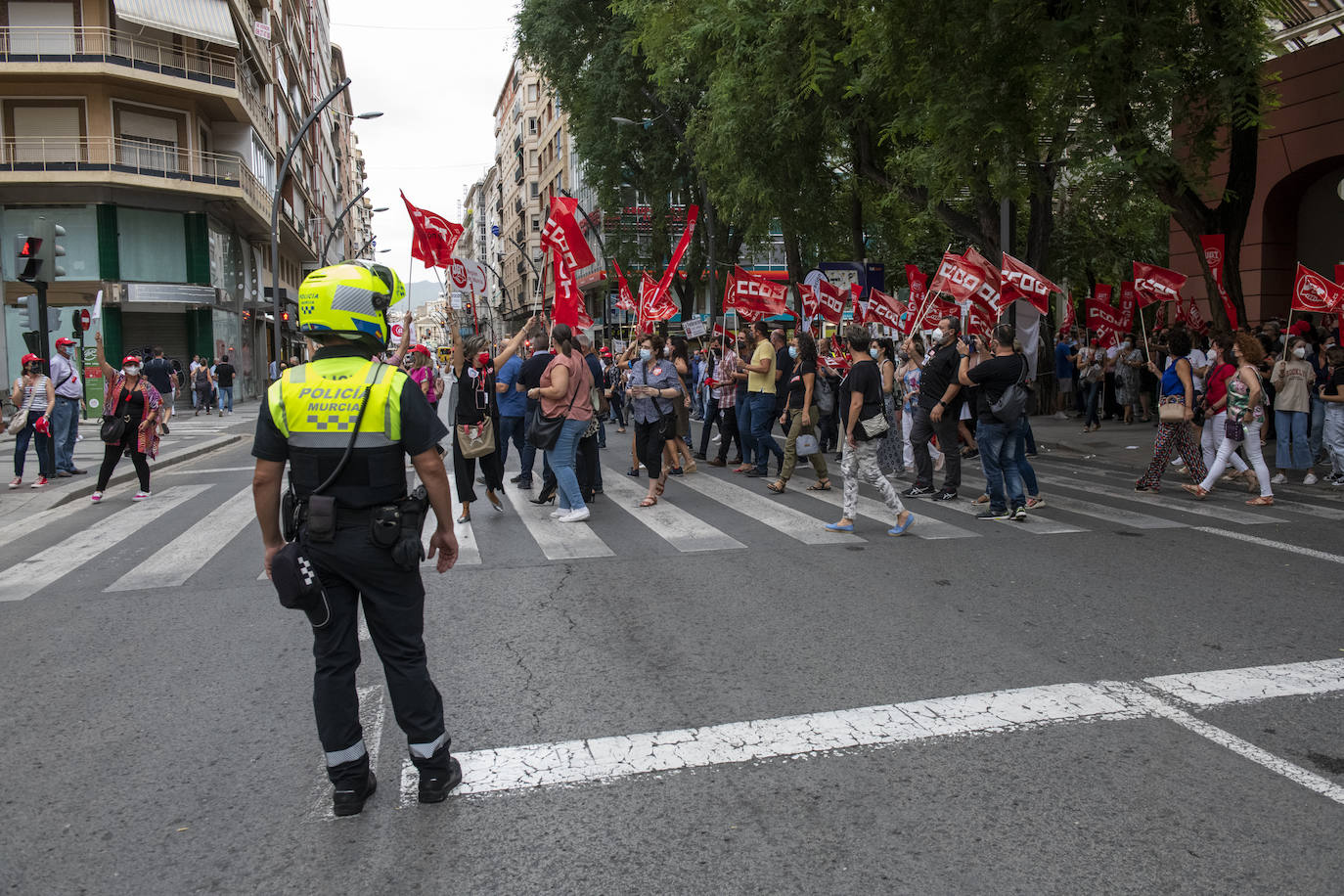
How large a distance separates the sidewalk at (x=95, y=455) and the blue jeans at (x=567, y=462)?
599cm

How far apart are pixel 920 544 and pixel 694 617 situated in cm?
280

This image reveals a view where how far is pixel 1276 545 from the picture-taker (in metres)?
7.82

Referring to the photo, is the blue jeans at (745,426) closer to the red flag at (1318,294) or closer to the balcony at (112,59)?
the red flag at (1318,294)

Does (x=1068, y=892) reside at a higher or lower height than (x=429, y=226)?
lower

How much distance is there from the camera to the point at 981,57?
39.2 ft

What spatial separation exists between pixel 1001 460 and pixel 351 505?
701 cm

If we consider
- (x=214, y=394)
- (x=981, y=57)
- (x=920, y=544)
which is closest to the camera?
(x=920, y=544)

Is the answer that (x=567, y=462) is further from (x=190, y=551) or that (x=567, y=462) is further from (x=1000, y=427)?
(x=1000, y=427)

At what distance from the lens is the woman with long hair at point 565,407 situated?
369 inches

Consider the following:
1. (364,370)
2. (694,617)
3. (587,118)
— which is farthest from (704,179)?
(364,370)

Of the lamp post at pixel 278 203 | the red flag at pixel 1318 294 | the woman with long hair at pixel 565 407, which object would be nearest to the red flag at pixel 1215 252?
the red flag at pixel 1318 294

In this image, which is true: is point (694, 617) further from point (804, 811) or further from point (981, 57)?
point (981, 57)

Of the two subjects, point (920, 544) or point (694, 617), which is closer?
point (694, 617)

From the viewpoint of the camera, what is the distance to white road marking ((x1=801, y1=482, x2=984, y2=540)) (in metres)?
8.48
